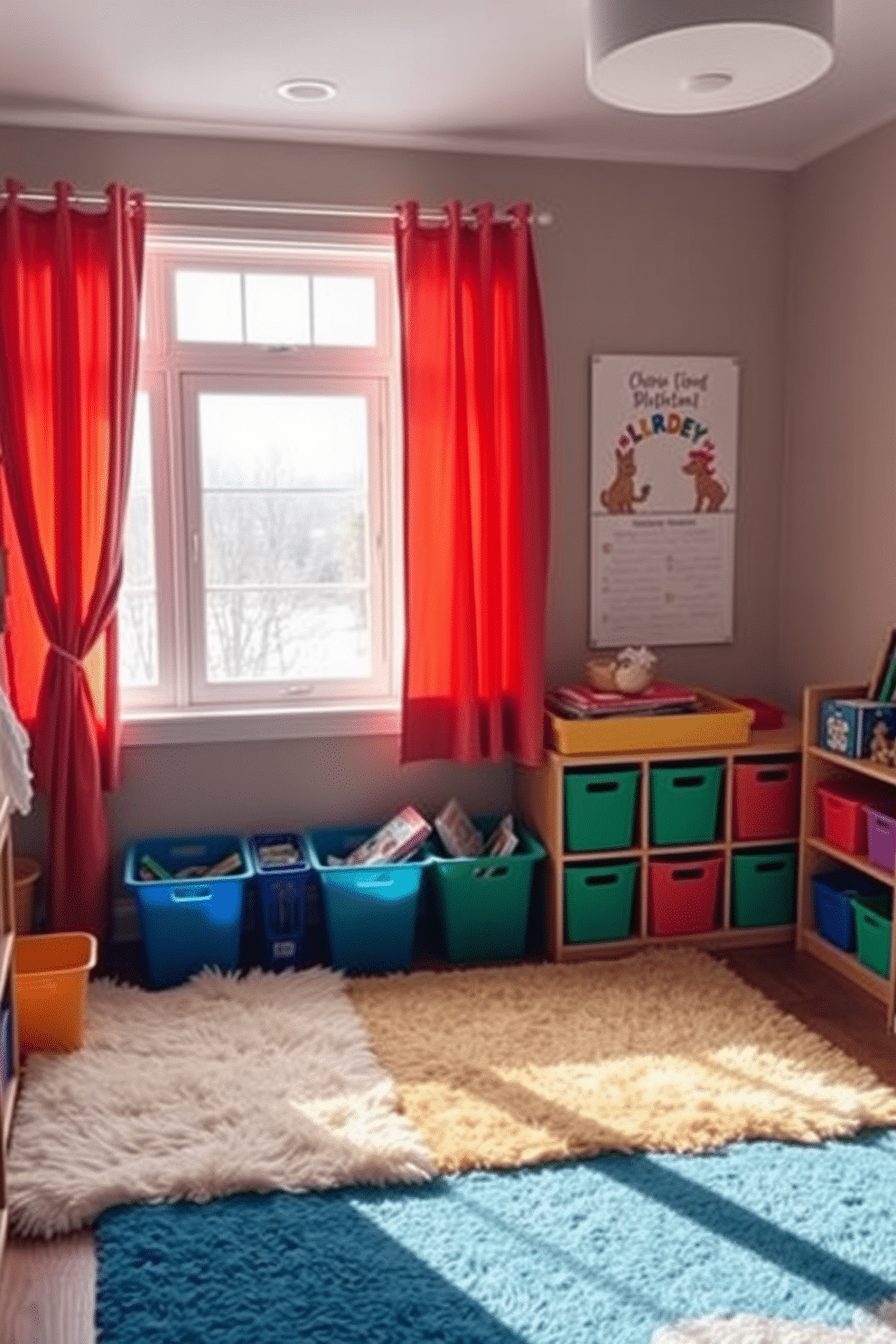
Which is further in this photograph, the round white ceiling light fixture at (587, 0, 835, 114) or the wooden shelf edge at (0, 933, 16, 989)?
the wooden shelf edge at (0, 933, 16, 989)

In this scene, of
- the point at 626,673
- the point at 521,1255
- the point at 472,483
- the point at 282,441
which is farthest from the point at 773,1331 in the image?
the point at 282,441

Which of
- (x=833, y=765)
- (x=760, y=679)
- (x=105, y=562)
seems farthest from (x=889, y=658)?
(x=105, y=562)

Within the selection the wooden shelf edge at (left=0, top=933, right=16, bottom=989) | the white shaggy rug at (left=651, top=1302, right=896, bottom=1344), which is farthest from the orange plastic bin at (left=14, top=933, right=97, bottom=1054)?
the white shaggy rug at (left=651, top=1302, right=896, bottom=1344)

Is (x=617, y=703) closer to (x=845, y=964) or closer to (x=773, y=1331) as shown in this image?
(x=845, y=964)

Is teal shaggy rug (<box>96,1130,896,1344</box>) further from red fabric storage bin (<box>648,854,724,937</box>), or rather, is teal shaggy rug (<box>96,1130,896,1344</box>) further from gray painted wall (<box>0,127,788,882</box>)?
gray painted wall (<box>0,127,788,882</box>)

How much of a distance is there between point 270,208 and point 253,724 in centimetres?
146

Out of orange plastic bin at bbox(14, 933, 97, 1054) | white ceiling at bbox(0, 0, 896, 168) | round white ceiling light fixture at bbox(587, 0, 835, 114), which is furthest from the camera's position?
orange plastic bin at bbox(14, 933, 97, 1054)

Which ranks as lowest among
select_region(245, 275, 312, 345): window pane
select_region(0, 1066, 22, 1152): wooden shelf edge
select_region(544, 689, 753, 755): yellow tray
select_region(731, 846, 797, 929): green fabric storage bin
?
Result: select_region(0, 1066, 22, 1152): wooden shelf edge

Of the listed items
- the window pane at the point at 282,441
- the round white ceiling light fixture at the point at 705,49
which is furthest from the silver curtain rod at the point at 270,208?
the round white ceiling light fixture at the point at 705,49

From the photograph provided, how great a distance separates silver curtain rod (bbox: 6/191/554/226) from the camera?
3.24m

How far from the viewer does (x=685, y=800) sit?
346 cm

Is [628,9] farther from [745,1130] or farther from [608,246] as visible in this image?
[745,1130]

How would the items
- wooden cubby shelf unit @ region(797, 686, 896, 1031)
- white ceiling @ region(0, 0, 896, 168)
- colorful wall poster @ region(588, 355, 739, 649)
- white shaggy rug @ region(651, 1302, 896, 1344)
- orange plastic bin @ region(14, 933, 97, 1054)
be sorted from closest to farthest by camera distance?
1. white shaggy rug @ region(651, 1302, 896, 1344)
2. white ceiling @ region(0, 0, 896, 168)
3. orange plastic bin @ region(14, 933, 97, 1054)
4. wooden cubby shelf unit @ region(797, 686, 896, 1031)
5. colorful wall poster @ region(588, 355, 739, 649)

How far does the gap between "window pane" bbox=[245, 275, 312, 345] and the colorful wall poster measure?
0.88 meters
